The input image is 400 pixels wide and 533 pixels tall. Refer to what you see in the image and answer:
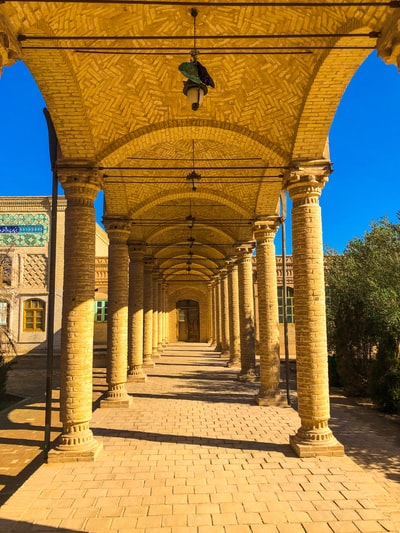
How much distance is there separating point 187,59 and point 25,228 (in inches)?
751

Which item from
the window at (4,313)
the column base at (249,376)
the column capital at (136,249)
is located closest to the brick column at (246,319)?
the column base at (249,376)

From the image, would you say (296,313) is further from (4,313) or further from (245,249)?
(4,313)

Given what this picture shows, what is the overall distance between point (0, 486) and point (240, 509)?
3.47m

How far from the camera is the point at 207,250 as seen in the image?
23172mm

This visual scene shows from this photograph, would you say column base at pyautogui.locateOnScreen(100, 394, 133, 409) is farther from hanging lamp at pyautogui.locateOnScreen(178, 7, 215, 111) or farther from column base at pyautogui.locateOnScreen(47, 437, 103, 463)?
hanging lamp at pyautogui.locateOnScreen(178, 7, 215, 111)

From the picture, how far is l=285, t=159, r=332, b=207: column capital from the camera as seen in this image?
7.26 metres

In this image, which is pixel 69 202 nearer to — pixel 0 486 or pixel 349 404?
pixel 0 486

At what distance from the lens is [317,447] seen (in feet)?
21.6

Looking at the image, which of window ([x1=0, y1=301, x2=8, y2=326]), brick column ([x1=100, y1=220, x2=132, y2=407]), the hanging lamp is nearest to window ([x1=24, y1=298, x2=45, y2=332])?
window ([x1=0, y1=301, x2=8, y2=326])

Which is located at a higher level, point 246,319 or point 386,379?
point 246,319

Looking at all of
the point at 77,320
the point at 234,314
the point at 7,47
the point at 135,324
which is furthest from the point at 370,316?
A: the point at 7,47

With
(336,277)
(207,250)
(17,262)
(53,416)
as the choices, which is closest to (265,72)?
(53,416)

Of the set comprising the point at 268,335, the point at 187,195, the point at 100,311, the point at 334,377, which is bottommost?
the point at 334,377

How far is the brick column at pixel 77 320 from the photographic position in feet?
21.7
